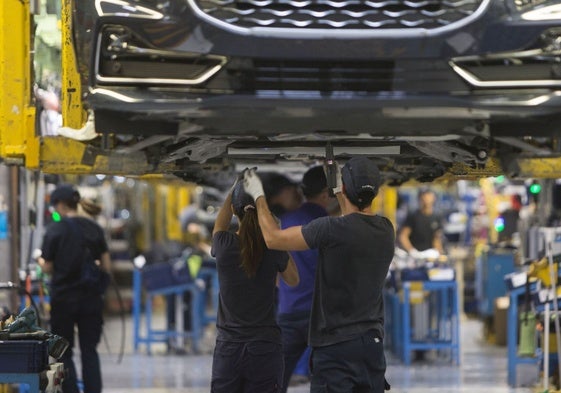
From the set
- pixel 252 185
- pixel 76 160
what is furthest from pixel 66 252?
pixel 252 185

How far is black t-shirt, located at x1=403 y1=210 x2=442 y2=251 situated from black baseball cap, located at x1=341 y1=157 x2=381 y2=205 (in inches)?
379

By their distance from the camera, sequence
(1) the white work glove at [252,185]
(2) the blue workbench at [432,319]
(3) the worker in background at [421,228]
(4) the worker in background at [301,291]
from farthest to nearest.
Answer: (3) the worker in background at [421,228]
(2) the blue workbench at [432,319]
(4) the worker in background at [301,291]
(1) the white work glove at [252,185]

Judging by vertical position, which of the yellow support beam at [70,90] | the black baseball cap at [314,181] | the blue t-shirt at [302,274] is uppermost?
the yellow support beam at [70,90]

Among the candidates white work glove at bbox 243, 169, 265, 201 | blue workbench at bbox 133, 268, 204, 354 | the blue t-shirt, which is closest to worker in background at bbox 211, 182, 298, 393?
white work glove at bbox 243, 169, 265, 201

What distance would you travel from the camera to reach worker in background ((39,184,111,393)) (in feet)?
27.9

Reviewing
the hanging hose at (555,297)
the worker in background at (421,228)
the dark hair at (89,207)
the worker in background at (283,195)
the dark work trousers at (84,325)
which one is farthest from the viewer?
the worker in background at (421,228)

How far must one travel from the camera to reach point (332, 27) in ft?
16.7

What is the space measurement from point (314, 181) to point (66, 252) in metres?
2.09

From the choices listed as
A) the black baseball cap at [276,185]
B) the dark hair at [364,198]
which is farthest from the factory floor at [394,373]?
the dark hair at [364,198]

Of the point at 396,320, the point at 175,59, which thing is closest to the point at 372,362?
the point at 175,59

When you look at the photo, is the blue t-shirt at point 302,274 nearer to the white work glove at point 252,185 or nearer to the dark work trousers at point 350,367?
the white work glove at point 252,185

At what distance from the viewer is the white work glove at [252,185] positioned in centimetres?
584

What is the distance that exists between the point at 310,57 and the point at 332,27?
0.61ft

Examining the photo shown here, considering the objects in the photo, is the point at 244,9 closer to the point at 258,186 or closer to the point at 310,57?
the point at 310,57
